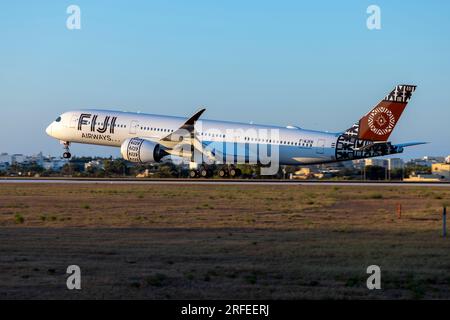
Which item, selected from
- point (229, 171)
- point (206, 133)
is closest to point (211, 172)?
point (229, 171)

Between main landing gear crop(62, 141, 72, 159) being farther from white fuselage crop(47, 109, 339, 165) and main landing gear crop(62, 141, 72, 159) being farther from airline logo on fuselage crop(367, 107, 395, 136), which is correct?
airline logo on fuselage crop(367, 107, 395, 136)

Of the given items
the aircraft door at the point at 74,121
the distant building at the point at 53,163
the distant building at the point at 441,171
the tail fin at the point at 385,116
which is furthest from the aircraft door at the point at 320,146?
the distant building at the point at 53,163

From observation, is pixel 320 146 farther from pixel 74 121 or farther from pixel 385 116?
pixel 74 121

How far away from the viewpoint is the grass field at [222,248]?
1530 centimetres

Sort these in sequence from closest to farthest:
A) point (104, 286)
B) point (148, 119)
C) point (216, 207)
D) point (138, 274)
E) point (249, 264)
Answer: point (104, 286), point (138, 274), point (249, 264), point (216, 207), point (148, 119)

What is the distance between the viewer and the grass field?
50.2 ft

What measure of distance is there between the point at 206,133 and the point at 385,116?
13783mm

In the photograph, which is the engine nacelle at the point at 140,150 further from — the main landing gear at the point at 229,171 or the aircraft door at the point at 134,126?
the main landing gear at the point at 229,171

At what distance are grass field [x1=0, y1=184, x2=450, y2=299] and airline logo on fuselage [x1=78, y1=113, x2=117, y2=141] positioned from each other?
59.3ft

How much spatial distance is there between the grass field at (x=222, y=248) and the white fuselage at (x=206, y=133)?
1638cm
